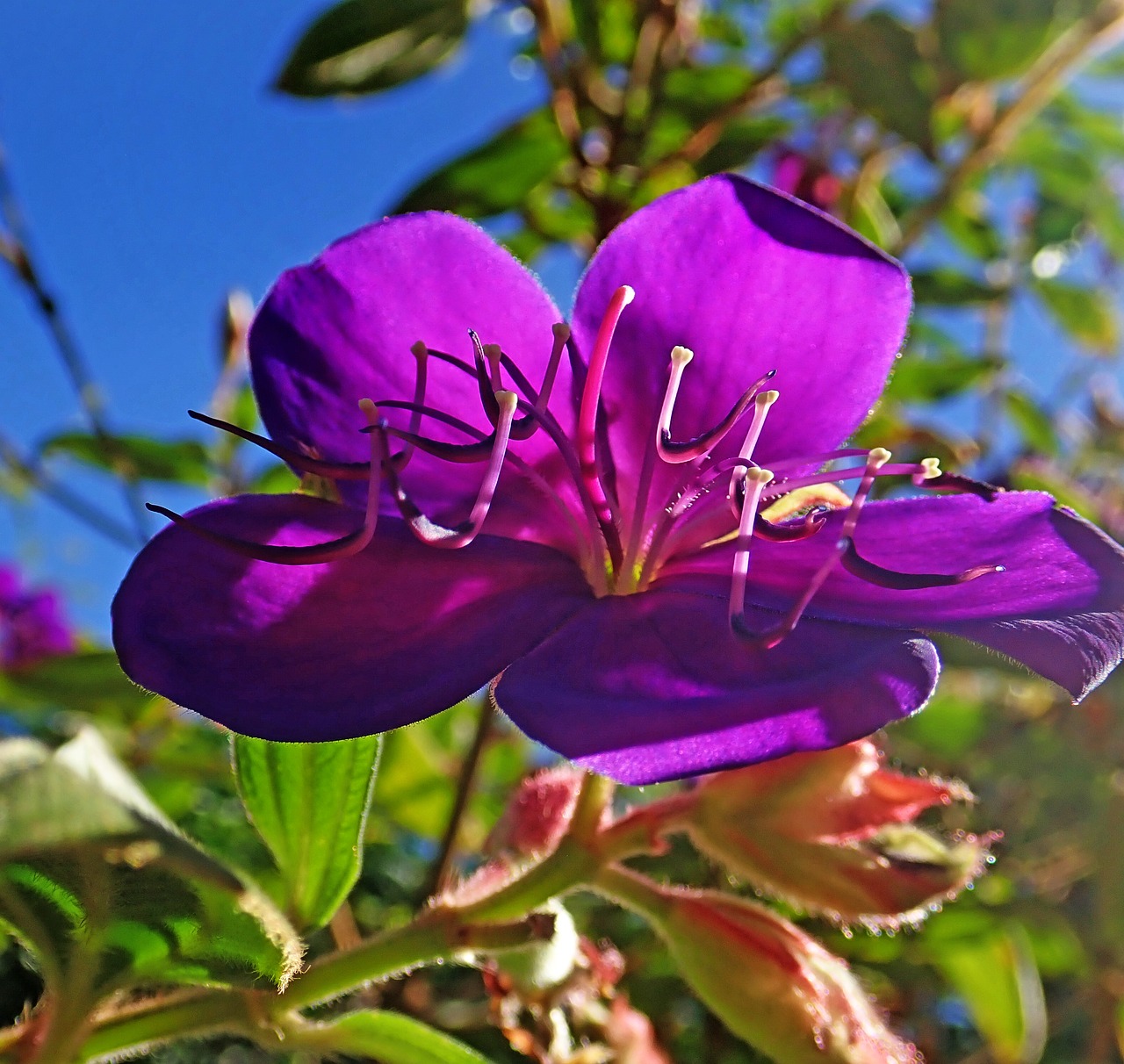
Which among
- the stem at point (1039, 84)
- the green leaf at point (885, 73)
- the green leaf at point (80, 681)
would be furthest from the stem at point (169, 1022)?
the stem at point (1039, 84)

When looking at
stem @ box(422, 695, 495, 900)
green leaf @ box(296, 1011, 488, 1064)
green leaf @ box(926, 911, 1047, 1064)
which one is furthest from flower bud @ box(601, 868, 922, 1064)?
green leaf @ box(926, 911, 1047, 1064)

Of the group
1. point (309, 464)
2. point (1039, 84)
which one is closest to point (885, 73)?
point (1039, 84)

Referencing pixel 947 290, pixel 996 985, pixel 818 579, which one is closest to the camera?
pixel 818 579

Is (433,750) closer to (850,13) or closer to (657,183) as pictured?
(657,183)

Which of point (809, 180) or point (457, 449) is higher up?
point (457, 449)

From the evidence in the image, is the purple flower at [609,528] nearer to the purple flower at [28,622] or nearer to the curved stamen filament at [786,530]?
the curved stamen filament at [786,530]

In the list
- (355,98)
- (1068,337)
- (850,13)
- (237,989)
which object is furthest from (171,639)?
(1068,337)

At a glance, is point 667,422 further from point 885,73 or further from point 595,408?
point 885,73
